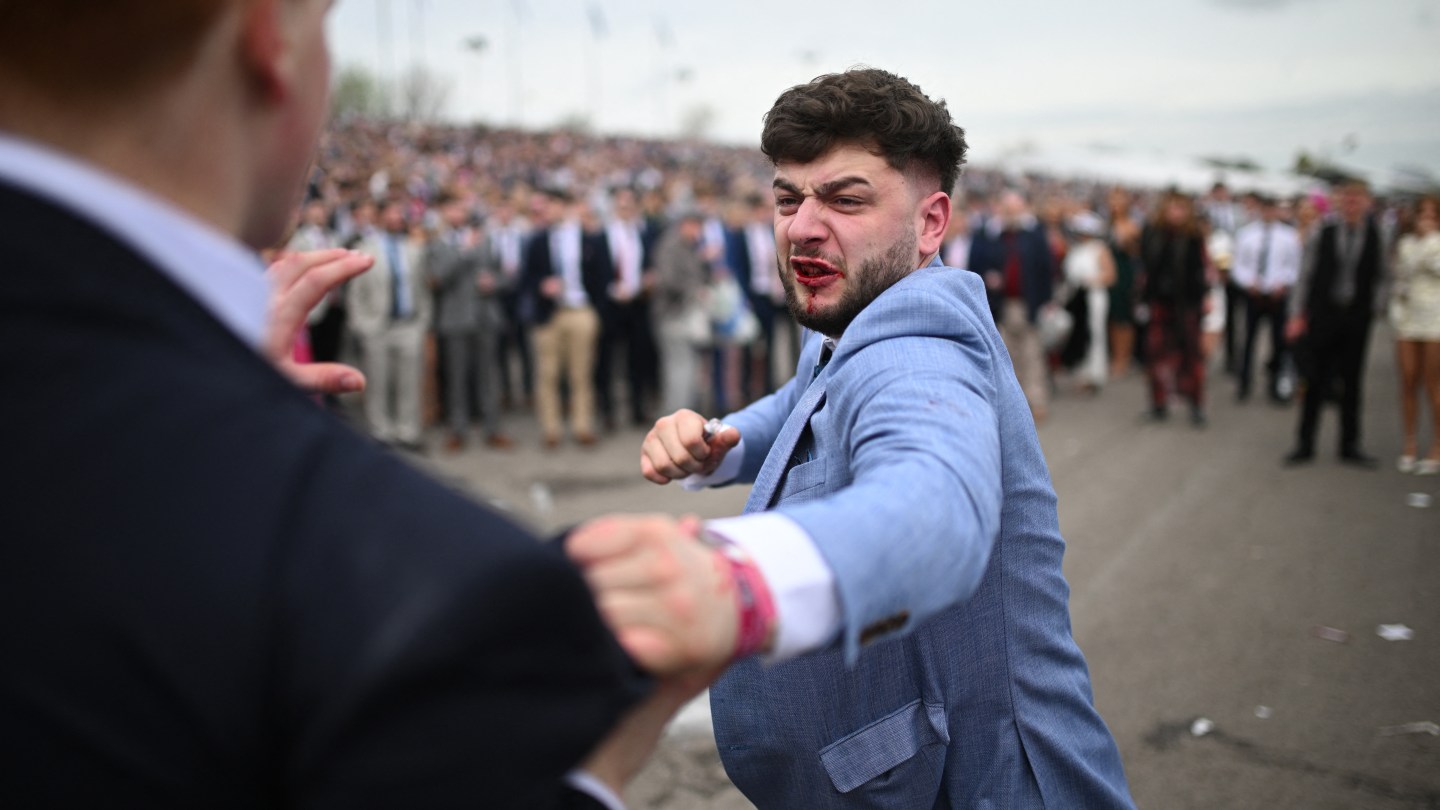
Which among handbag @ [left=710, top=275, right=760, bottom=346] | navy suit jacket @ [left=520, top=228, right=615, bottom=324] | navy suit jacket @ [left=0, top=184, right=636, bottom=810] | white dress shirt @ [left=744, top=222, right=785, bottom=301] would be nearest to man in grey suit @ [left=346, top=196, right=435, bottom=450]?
navy suit jacket @ [left=520, top=228, right=615, bottom=324]

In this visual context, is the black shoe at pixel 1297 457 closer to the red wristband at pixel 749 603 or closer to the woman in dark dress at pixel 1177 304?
the woman in dark dress at pixel 1177 304

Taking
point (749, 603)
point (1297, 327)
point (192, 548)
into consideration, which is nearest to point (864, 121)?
point (749, 603)

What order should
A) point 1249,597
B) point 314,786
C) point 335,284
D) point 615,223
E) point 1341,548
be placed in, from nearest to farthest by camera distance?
1. point 314,786
2. point 335,284
3. point 1249,597
4. point 1341,548
5. point 615,223

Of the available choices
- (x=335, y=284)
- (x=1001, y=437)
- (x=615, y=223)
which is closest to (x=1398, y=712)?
(x=1001, y=437)

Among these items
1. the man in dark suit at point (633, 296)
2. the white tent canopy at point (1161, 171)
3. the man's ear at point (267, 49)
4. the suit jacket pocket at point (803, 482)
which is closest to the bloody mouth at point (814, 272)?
the suit jacket pocket at point (803, 482)

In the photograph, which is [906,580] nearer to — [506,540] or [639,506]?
[506,540]

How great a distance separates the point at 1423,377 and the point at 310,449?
31.5 feet

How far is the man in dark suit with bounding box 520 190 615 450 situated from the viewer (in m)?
9.66

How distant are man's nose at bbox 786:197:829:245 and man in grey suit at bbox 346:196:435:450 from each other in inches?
298

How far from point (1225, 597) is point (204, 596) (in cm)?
604

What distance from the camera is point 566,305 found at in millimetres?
9773

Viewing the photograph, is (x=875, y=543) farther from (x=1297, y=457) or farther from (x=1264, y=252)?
(x=1264, y=252)

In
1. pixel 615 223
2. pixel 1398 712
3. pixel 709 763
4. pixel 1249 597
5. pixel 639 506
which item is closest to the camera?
pixel 709 763

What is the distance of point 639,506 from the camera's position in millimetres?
7391
